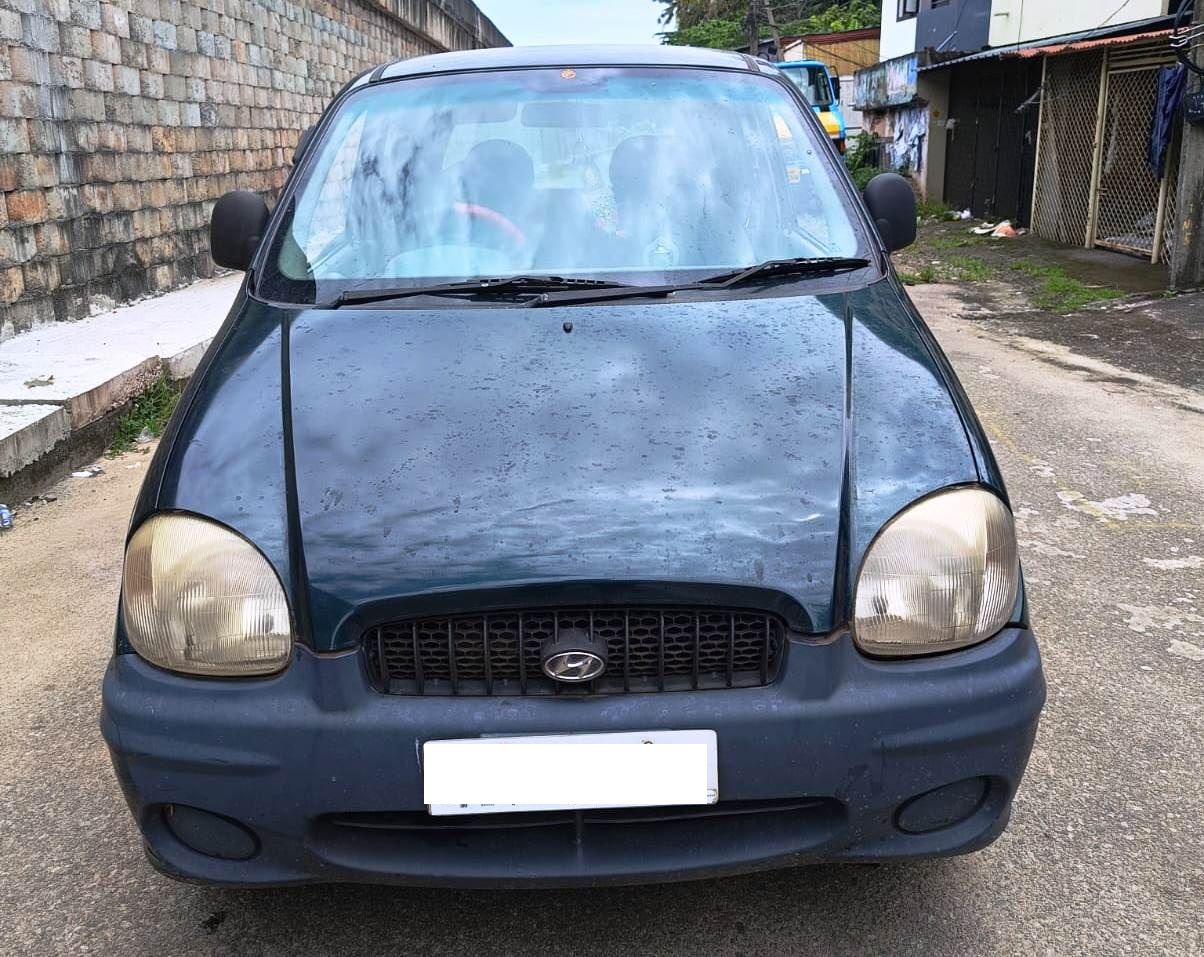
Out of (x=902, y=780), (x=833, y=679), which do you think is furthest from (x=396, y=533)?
(x=902, y=780)

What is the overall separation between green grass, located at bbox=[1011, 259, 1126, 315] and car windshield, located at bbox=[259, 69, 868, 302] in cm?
775

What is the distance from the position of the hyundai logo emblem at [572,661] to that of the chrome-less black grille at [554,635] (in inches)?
0.7

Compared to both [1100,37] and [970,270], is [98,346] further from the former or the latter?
[1100,37]

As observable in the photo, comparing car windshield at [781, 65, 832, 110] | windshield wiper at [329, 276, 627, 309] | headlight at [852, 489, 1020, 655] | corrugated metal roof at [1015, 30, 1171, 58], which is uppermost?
car windshield at [781, 65, 832, 110]

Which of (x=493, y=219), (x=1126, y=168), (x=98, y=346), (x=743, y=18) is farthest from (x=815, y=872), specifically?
(x=743, y=18)

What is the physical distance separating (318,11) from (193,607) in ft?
49.9

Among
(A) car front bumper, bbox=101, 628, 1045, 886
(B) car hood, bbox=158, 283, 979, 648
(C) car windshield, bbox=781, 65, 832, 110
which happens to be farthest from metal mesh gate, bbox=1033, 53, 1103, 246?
(A) car front bumper, bbox=101, 628, 1045, 886

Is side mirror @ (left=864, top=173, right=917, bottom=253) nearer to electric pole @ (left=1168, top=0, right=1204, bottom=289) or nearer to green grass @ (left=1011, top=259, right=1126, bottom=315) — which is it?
green grass @ (left=1011, top=259, right=1126, bottom=315)

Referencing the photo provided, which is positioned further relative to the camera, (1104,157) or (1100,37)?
(1100,37)

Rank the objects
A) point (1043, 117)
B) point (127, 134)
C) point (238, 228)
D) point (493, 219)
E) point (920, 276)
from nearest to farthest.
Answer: point (493, 219) → point (238, 228) → point (127, 134) → point (920, 276) → point (1043, 117)

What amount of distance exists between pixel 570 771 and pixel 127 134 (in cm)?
878

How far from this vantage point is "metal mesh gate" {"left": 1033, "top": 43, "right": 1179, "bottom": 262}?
12.7m

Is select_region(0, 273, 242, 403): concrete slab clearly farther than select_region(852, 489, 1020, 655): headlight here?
Yes

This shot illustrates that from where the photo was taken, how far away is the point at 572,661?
1688 millimetres
